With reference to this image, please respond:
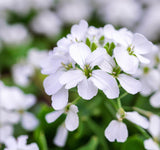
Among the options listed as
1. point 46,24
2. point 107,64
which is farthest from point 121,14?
point 107,64

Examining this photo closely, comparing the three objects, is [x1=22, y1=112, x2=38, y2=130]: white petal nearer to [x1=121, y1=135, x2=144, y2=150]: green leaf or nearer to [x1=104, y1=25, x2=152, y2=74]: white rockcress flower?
[x1=121, y1=135, x2=144, y2=150]: green leaf

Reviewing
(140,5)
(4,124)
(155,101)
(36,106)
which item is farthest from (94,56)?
(140,5)

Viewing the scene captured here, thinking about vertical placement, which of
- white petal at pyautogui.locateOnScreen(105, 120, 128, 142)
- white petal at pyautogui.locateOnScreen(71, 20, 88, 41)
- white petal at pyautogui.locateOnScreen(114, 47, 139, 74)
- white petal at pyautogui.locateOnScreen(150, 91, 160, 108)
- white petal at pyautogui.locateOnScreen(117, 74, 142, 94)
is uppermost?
white petal at pyautogui.locateOnScreen(71, 20, 88, 41)

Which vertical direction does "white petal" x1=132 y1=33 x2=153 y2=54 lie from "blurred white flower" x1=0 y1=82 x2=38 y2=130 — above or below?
above

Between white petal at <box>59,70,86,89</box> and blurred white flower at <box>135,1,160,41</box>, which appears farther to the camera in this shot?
blurred white flower at <box>135,1,160,41</box>

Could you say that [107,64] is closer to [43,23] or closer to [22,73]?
[22,73]

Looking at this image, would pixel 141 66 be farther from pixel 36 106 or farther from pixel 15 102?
pixel 36 106

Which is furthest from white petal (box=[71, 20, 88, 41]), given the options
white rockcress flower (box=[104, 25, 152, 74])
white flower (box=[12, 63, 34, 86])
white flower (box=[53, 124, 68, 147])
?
white flower (box=[12, 63, 34, 86])
